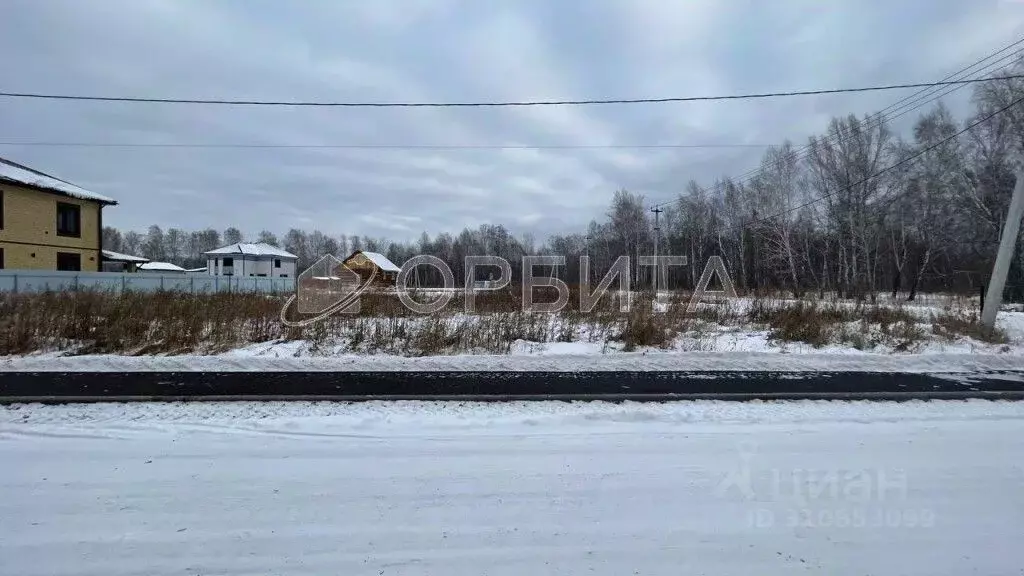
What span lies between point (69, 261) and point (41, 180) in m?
5.06

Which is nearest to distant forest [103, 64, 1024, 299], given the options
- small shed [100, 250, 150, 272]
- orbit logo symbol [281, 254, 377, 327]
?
orbit logo symbol [281, 254, 377, 327]

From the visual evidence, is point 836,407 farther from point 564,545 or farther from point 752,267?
point 752,267

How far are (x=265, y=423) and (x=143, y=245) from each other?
13994 cm

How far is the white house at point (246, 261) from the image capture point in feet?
206

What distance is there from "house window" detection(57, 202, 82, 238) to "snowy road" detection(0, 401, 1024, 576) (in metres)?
33.6

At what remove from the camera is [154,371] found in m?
8.80

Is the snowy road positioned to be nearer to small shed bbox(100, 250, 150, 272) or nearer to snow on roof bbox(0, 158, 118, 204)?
snow on roof bbox(0, 158, 118, 204)

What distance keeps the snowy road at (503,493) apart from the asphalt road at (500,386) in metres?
0.91

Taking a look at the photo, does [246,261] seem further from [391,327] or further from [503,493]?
[503,493]

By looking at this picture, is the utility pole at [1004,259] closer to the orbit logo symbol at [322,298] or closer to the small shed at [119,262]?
the orbit logo symbol at [322,298]

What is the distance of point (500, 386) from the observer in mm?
7840

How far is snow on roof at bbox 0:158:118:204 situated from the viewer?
28266mm

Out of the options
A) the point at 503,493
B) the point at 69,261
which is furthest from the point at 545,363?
the point at 69,261

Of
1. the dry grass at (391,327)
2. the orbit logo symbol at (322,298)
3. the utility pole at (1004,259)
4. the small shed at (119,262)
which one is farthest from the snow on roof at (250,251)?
the utility pole at (1004,259)
